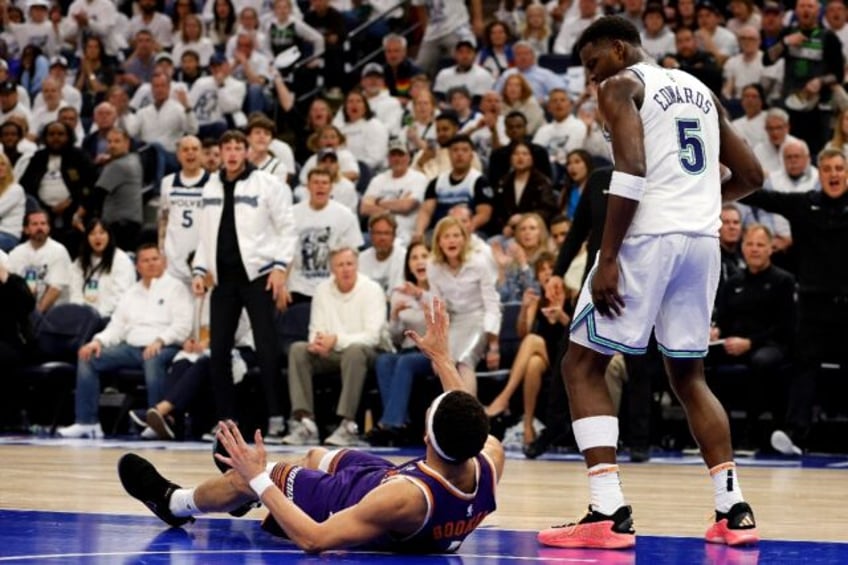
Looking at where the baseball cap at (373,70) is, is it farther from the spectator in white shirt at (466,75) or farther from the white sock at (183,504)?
the white sock at (183,504)

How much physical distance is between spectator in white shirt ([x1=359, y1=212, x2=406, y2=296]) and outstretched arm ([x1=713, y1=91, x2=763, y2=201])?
22.5ft

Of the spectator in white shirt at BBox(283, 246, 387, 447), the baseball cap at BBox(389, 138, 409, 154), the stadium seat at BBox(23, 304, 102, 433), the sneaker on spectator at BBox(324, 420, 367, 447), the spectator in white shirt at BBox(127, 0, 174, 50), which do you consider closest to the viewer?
the sneaker on spectator at BBox(324, 420, 367, 447)

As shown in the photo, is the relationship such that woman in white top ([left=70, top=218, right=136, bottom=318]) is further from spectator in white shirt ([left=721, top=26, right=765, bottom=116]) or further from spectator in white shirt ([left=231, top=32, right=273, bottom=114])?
spectator in white shirt ([left=721, top=26, right=765, bottom=116])

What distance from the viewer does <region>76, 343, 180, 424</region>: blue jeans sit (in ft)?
42.1

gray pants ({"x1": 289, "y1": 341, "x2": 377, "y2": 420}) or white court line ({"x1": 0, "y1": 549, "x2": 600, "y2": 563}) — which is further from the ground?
white court line ({"x1": 0, "y1": 549, "x2": 600, "y2": 563})

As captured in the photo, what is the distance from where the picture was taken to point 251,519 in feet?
22.3

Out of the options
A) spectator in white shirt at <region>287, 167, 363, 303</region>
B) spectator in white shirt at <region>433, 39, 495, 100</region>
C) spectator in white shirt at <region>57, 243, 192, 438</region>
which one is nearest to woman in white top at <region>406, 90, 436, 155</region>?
spectator in white shirt at <region>433, 39, 495, 100</region>

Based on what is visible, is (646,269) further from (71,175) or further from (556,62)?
(556,62)

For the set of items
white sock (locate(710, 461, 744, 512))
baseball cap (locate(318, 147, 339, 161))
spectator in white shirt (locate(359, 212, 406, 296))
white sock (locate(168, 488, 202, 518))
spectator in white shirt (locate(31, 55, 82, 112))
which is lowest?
white sock (locate(168, 488, 202, 518))

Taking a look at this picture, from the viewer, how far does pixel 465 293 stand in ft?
40.1

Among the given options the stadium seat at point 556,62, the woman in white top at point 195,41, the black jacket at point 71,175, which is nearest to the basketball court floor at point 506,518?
the black jacket at point 71,175

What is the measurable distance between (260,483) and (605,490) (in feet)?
4.35

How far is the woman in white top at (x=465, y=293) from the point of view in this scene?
12.1 metres

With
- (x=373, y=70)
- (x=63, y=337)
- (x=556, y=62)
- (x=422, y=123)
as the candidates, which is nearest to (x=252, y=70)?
(x=373, y=70)
